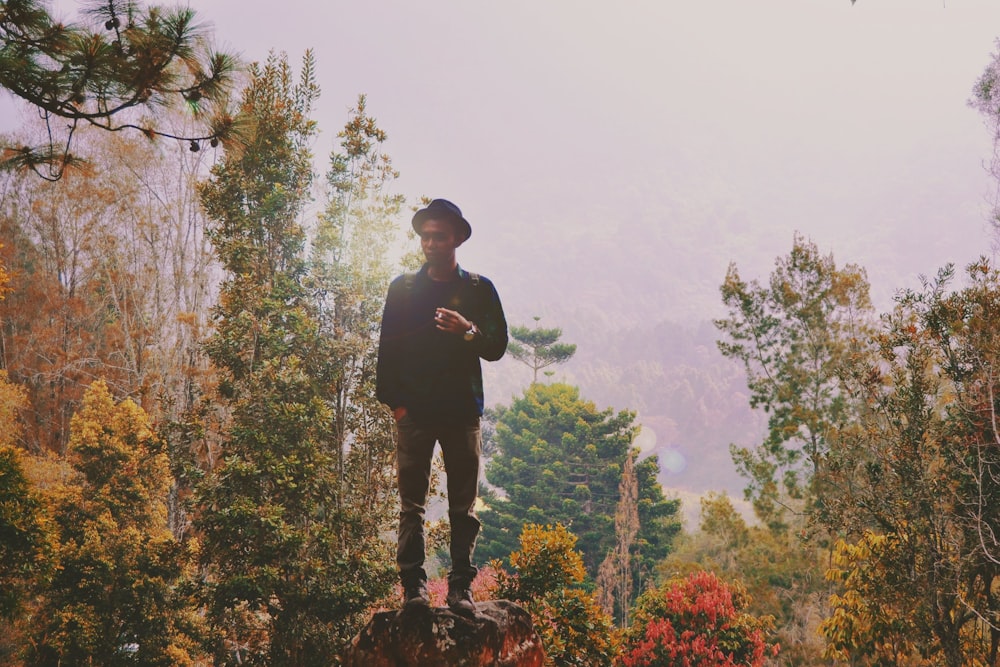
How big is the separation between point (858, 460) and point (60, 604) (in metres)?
13.5

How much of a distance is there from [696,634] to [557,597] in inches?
255

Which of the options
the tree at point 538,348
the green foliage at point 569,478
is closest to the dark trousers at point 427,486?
the green foliage at point 569,478

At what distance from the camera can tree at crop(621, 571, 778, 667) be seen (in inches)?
408

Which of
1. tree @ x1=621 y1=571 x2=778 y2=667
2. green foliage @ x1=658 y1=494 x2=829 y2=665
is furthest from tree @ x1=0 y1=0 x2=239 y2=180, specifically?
green foliage @ x1=658 y1=494 x2=829 y2=665

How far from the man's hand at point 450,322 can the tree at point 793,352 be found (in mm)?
15510

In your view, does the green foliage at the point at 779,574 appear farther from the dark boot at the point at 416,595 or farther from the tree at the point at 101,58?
the tree at the point at 101,58

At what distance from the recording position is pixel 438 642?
12.3 feet

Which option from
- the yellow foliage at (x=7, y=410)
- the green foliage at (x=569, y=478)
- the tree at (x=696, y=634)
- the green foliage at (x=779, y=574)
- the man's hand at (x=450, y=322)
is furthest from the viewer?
the green foliage at (x=569, y=478)

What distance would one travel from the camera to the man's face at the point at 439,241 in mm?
3869

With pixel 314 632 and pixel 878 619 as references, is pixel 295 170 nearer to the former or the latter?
pixel 314 632

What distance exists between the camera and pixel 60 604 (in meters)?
11.2

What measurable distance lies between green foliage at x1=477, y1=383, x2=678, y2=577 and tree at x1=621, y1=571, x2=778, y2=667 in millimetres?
14760

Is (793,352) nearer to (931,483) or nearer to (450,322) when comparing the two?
(931,483)

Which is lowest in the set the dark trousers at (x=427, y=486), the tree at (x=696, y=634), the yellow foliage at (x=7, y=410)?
the tree at (x=696, y=634)
